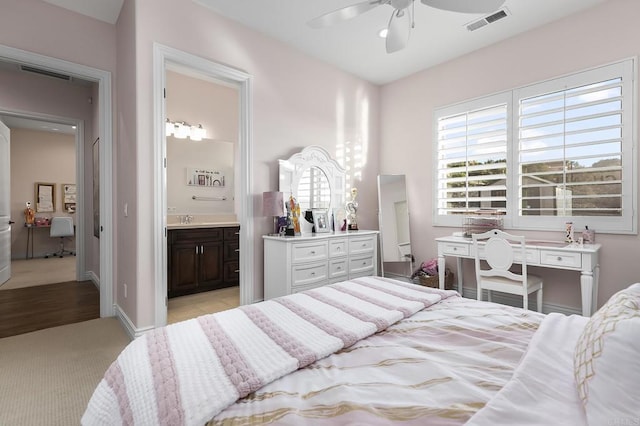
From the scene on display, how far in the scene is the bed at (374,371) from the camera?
2.63ft

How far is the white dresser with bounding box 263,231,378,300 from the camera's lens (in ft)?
10.5

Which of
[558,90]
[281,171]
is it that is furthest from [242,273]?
[558,90]

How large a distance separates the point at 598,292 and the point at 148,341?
3.73m

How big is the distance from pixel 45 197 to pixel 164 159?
6.65m

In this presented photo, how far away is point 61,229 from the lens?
23.7 ft

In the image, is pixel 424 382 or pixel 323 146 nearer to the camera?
pixel 424 382

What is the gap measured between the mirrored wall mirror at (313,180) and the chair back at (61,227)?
21.2 feet

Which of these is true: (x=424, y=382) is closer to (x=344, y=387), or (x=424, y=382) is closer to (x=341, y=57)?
(x=344, y=387)

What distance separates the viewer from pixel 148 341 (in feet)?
4.06

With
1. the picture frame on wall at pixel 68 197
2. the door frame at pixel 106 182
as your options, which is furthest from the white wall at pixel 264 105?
the picture frame on wall at pixel 68 197

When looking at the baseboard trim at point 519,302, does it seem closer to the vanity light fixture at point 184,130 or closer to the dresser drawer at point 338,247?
the dresser drawer at point 338,247

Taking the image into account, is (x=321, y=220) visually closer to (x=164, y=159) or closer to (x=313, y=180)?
(x=313, y=180)

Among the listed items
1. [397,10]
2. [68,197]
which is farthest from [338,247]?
[68,197]

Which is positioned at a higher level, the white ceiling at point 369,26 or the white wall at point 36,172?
the white ceiling at point 369,26
